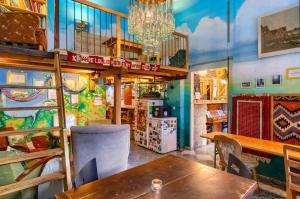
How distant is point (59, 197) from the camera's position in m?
1.21

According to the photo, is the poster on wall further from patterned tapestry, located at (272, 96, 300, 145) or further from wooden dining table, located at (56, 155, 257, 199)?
patterned tapestry, located at (272, 96, 300, 145)

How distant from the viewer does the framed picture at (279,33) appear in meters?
2.98

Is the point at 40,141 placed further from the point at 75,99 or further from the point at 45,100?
the point at 75,99

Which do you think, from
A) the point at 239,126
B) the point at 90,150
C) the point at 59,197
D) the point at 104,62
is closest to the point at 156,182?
the point at 59,197

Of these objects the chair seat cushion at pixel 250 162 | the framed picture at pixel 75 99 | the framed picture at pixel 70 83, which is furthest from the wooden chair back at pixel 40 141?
the chair seat cushion at pixel 250 162

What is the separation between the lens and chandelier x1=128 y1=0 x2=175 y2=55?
286 cm

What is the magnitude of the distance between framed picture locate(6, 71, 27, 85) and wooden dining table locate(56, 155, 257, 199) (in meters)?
3.69

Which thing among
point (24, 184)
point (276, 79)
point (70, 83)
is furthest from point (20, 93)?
point (276, 79)

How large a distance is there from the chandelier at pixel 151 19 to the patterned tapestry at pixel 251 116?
207cm

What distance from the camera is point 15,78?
3.95 metres

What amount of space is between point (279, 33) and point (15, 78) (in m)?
5.35

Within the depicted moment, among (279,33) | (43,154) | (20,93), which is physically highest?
(279,33)

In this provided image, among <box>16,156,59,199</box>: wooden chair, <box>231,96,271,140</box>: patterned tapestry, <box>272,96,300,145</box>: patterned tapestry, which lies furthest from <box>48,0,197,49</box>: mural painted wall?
<box>272,96,300,145</box>: patterned tapestry

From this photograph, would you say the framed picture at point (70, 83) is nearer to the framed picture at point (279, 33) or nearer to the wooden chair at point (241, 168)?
the wooden chair at point (241, 168)
